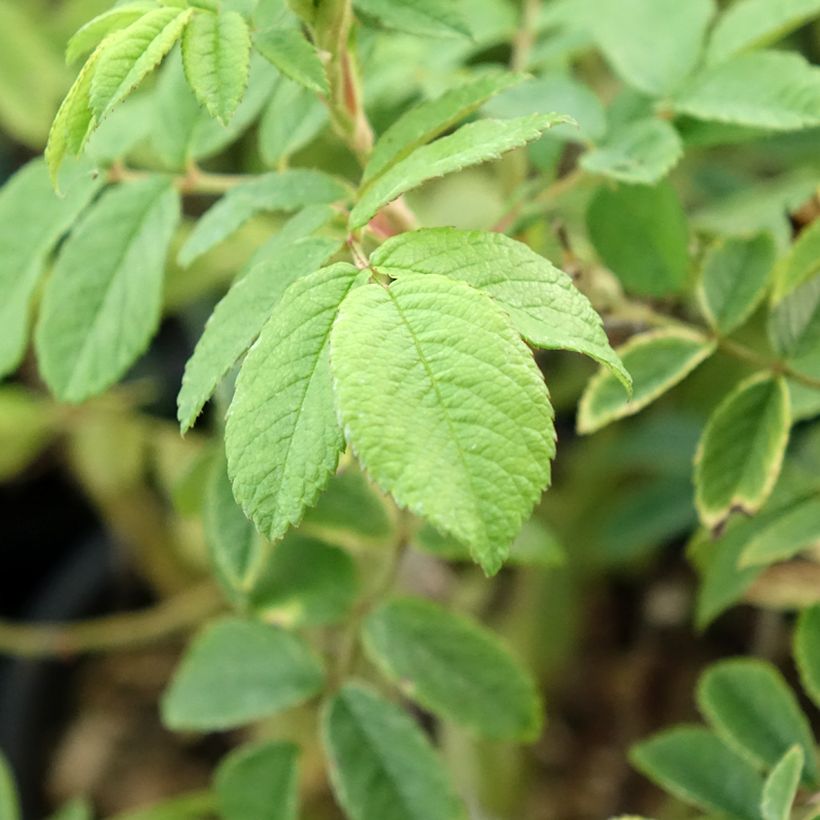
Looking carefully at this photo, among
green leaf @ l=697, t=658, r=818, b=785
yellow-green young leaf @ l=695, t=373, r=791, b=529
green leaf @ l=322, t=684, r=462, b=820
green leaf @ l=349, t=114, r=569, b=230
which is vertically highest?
green leaf @ l=349, t=114, r=569, b=230

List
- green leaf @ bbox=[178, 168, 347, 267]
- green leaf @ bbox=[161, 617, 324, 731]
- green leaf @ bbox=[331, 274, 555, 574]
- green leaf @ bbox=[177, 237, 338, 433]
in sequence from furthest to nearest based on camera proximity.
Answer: green leaf @ bbox=[161, 617, 324, 731], green leaf @ bbox=[178, 168, 347, 267], green leaf @ bbox=[177, 237, 338, 433], green leaf @ bbox=[331, 274, 555, 574]

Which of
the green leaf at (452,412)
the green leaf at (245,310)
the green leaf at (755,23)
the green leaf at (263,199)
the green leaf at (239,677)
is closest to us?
the green leaf at (452,412)

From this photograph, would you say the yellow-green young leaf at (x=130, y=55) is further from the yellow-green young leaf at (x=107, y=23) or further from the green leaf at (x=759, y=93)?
the green leaf at (x=759, y=93)

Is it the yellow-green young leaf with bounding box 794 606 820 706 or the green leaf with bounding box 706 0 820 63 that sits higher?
the green leaf with bounding box 706 0 820 63

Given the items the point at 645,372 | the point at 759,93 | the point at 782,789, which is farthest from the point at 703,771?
the point at 759,93

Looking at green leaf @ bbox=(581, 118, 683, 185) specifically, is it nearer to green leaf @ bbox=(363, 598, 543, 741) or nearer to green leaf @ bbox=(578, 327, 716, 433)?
green leaf @ bbox=(578, 327, 716, 433)

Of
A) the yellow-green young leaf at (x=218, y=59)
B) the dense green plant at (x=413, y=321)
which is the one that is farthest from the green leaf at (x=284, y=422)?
the yellow-green young leaf at (x=218, y=59)

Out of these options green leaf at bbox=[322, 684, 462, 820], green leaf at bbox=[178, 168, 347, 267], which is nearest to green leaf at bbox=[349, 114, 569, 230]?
green leaf at bbox=[178, 168, 347, 267]

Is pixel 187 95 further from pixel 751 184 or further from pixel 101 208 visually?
pixel 751 184
